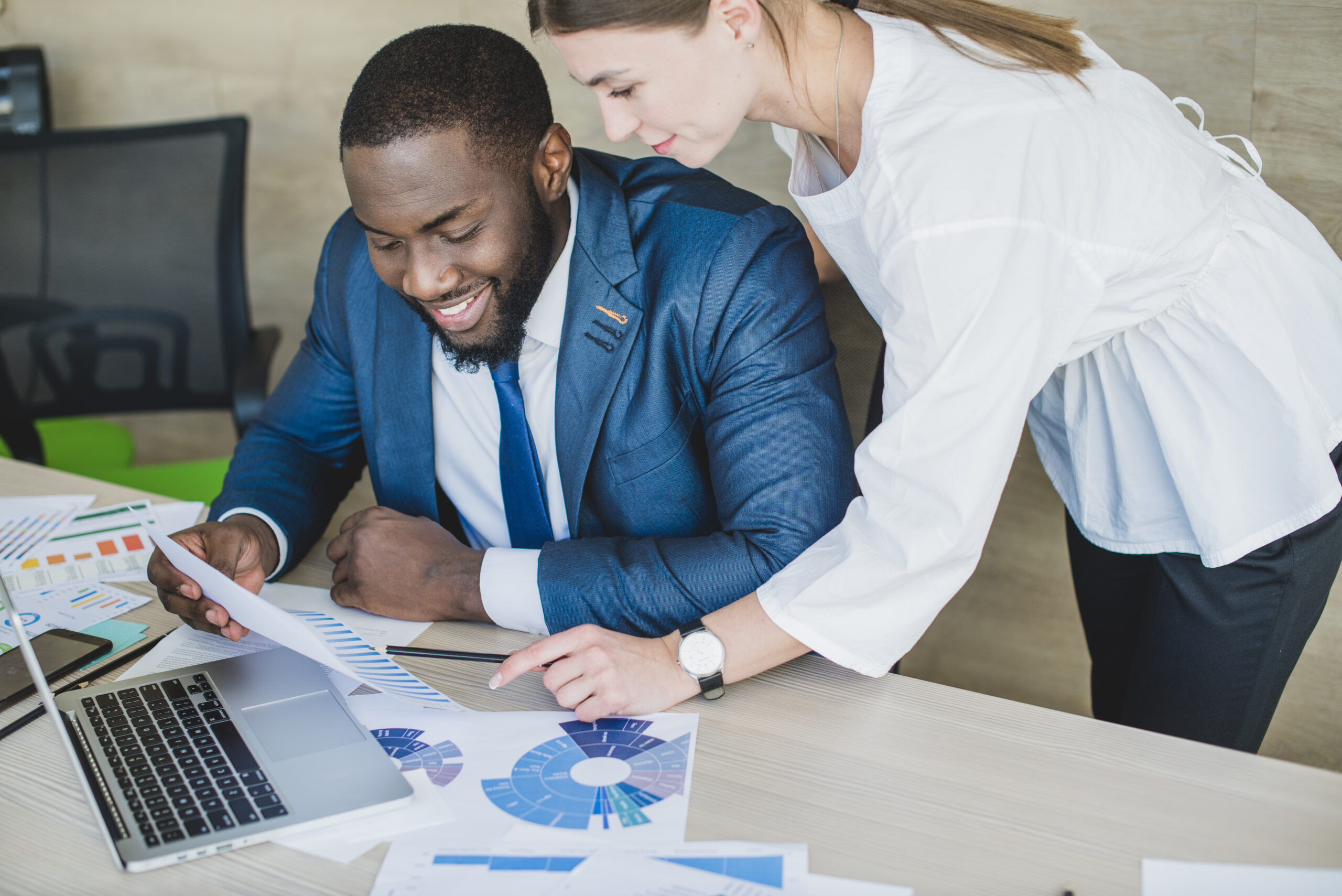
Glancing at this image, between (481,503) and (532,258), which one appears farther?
(481,503)

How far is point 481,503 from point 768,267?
0.52 metres

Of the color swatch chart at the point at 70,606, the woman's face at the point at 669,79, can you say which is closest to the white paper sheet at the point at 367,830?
the color swatch chart at the point at 70,606

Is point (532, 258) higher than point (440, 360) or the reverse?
higher

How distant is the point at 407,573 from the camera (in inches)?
46.2

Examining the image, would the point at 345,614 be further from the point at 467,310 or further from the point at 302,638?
the point at 467,310

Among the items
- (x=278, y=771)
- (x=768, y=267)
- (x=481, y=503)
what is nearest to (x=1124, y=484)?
(x=768, y=267)

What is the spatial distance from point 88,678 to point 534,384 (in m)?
0.61

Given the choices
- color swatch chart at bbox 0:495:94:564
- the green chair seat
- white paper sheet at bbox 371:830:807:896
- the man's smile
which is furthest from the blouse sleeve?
the green chair seat

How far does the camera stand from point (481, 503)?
1433mm

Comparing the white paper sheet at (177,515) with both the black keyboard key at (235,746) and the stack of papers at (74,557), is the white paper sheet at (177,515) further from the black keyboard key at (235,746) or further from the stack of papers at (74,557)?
the black keyboard key at (235,746)

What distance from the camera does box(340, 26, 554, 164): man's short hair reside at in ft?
3.78

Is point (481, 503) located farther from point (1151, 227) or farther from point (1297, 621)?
point (1297, 621)

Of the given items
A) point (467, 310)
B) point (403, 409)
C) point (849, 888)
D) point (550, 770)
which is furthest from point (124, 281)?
point (849, 888)

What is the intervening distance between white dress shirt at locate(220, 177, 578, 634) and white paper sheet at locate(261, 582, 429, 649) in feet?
0.15
